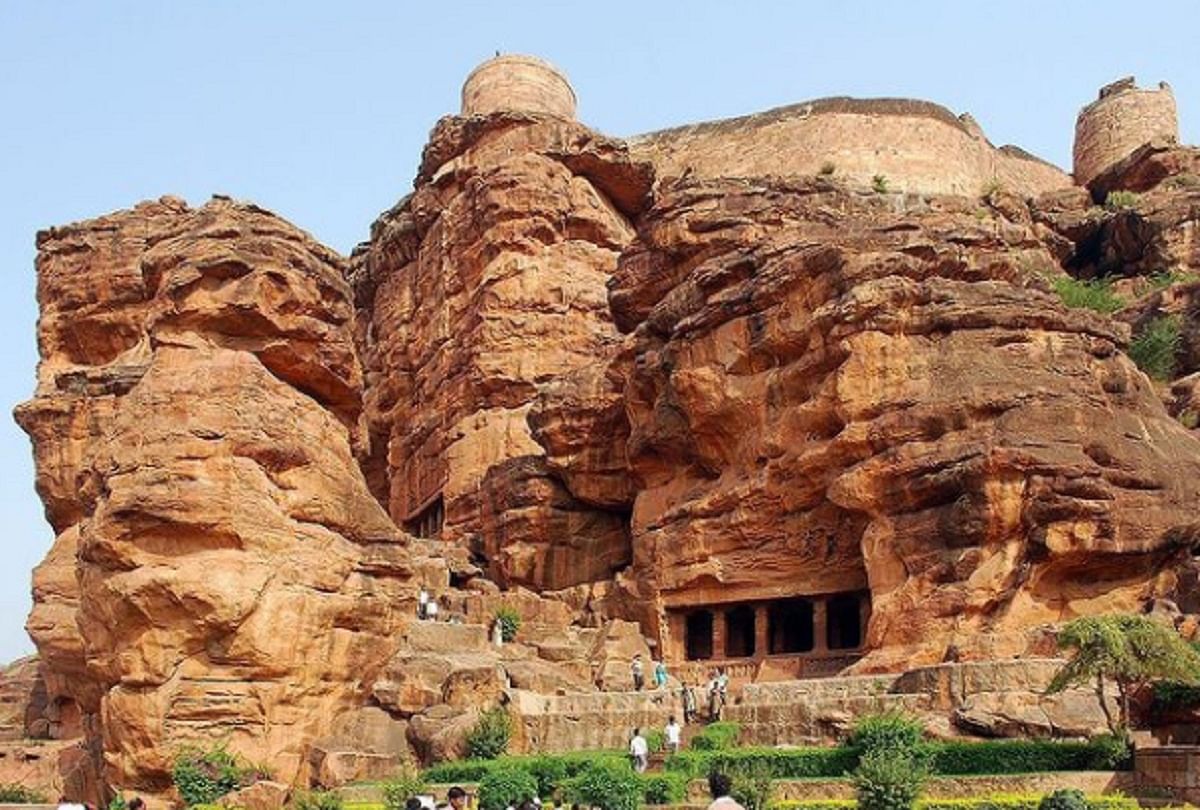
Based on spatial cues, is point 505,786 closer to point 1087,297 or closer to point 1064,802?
point 1064,802

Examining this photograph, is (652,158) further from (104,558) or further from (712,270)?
(104,558)

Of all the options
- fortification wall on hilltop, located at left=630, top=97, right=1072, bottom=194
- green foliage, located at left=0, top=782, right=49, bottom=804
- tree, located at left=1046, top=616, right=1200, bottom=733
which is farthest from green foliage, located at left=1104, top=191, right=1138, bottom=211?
green foliage, located at left=0, top=782, right=49, bottom=804

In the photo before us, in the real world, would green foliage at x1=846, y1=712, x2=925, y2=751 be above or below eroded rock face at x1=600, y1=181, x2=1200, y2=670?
below

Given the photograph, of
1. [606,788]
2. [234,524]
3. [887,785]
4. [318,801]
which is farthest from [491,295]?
[887,785]

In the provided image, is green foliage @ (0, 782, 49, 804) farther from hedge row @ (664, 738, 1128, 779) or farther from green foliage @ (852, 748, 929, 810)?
green foliage @ (852, 748, 929, 810)

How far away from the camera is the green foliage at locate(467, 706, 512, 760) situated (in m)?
24.0

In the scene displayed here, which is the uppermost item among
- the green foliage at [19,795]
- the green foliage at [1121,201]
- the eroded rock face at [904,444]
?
the green foliage at [1121,201]

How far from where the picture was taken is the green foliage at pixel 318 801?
65.1 ft

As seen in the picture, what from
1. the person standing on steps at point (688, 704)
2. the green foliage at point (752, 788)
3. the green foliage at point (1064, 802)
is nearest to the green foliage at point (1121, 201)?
the person standing on steps at point (688, 704)

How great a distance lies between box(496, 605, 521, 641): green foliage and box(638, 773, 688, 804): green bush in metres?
11.8

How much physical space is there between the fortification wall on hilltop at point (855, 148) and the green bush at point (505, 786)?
38.4 m

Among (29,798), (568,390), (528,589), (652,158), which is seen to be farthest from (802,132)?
(29,798)

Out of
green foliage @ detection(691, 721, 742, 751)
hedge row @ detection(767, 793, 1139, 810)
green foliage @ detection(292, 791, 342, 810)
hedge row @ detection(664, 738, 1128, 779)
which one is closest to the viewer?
hedge row @ detection(767, 793, 1139, 810)

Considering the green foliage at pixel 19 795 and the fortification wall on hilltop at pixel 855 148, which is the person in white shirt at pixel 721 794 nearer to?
the green foliage at pixel 19 795
